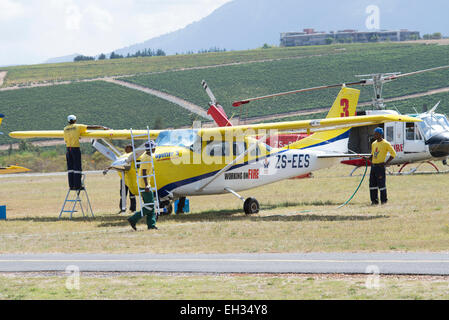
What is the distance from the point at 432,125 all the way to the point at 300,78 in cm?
8811

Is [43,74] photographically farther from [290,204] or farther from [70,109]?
[290,204]

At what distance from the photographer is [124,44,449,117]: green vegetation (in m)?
103

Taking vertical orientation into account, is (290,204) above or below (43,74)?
below

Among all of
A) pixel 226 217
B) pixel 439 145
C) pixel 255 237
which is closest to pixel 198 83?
pixel 439 145

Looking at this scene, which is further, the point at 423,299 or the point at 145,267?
the point at 145,267

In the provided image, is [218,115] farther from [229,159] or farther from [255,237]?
[255,237]

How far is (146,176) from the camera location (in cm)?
1541

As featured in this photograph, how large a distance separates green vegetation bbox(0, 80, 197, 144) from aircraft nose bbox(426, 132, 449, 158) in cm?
6052

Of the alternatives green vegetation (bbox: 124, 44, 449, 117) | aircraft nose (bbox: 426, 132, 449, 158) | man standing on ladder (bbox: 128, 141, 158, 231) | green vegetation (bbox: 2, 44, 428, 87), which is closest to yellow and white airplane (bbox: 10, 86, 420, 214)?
man standing on ladder (bbox: 128, 141, 158, 231)

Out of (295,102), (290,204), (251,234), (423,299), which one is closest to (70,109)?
(295,102)

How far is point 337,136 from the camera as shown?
69.2 feet

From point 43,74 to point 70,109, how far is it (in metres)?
39.0

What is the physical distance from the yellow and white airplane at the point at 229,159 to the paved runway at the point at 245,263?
5.82 metres

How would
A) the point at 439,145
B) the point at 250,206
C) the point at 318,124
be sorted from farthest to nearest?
the point at 439,145, the point at 250,206, the point at 318,124
